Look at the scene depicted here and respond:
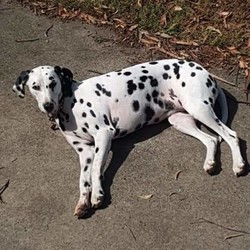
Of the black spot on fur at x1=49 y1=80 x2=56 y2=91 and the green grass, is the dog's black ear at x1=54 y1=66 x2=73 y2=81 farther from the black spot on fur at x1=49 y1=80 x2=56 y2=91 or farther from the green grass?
the green grass

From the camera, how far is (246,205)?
5398 millimetres

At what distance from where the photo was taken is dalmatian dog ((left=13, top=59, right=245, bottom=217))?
5777 millimetres

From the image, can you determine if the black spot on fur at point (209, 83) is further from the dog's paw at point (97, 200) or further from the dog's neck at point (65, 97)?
the dog's paw at point (97, 200)

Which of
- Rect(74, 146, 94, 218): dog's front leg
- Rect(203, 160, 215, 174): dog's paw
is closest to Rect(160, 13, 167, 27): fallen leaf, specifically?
Rect(74, 146, 94, 218): dog's front leg

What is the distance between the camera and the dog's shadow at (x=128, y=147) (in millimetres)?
5599

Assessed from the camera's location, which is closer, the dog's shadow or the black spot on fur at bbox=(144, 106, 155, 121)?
the dog's shadow

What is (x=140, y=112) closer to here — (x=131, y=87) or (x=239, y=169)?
(x=131, y=87)

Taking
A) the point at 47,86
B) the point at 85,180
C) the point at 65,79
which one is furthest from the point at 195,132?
the point at 47,86

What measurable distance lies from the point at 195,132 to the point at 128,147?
0.65 meters

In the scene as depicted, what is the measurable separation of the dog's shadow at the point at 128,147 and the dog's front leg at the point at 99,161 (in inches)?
3.3

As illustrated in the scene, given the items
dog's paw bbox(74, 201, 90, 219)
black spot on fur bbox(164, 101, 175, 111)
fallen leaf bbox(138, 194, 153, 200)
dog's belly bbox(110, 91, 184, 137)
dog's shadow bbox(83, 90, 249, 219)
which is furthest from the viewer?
black spot on fur bbox(164, 101, 175, 111)

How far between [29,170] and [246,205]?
1.99m

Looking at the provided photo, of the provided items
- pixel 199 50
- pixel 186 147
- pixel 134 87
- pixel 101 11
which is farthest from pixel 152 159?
pixel 101 11

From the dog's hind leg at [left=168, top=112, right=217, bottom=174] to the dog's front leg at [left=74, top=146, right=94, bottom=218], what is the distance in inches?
34.9
